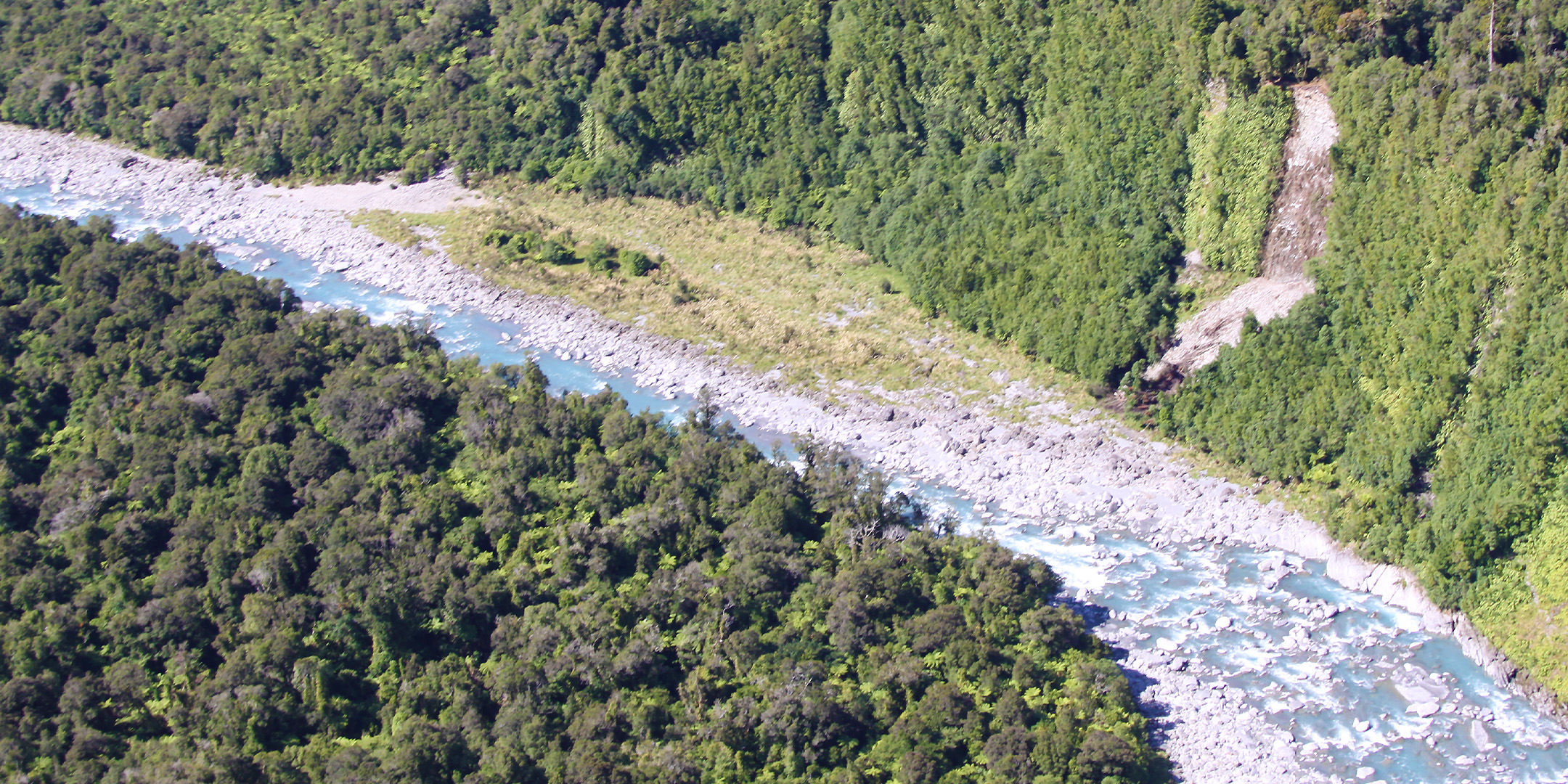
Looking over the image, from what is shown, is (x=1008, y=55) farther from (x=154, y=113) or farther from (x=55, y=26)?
(x=55, y=26)

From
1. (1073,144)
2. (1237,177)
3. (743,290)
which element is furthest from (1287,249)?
(743,290)

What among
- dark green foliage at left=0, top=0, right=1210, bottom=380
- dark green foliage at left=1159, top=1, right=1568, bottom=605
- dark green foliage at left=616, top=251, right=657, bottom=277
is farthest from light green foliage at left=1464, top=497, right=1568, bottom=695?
dark green foliage at left=616, top=251, right=657, bottom=277

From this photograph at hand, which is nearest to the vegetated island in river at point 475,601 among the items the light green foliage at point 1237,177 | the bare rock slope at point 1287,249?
the bare rock slope at point 1287,249

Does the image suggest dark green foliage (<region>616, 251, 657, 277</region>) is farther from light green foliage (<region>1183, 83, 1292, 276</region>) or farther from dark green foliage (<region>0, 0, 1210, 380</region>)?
light green foliage (<region>1183, 83, 1292, 276</region>)

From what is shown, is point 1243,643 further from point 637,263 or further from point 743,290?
point 637,263

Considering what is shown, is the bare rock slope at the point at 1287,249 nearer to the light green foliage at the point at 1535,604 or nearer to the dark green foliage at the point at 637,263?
the light green foliage at the point at 1535,604

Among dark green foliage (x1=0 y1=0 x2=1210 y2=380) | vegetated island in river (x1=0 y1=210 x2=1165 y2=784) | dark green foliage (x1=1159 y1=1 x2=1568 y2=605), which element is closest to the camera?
vegetated island in river (x1=0 y1=210 x2=1165 y2=784)
